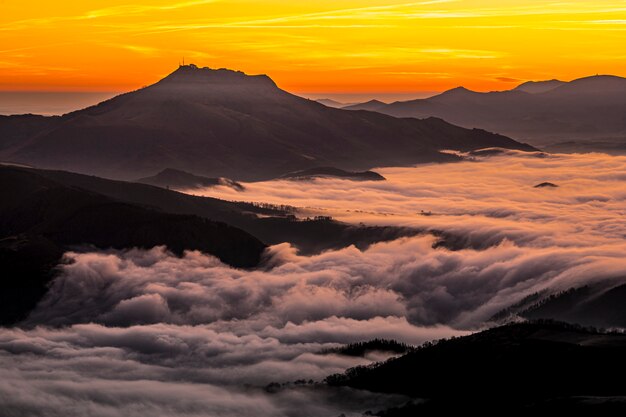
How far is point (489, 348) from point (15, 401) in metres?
89.8

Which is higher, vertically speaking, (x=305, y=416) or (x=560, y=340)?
(x=560, y=340)

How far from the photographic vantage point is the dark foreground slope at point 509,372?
166 metres

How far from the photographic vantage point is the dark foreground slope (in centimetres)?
16588

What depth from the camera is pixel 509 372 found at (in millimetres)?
178500

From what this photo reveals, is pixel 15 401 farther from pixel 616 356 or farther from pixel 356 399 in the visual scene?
pixel 616 356

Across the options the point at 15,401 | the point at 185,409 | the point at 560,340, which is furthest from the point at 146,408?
the point at 560,340

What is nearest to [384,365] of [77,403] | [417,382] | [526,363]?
[417,382]

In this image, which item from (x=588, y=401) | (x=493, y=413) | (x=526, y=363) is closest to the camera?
(x=588, y=401)

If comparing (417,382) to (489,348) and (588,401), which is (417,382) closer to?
(489,348)

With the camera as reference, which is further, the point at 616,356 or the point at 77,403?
the point at 77,403

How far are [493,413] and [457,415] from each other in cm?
594

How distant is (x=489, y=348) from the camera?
19050 cm

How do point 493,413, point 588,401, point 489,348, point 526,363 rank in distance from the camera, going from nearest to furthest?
point 588,401
point 493,413
point 526,363
point 489,348

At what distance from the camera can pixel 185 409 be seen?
195750 mm
